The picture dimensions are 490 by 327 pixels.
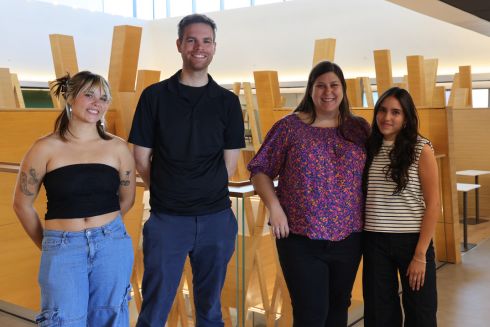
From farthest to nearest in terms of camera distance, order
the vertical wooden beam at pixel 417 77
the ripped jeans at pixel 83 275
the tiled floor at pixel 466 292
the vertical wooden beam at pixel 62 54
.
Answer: the vertical wooden beam at pixel 417 77
the vertical wooden beam at pixel 62 54
the tiled floor at pixel 466 292
the ripped jeans at pixel 83 275

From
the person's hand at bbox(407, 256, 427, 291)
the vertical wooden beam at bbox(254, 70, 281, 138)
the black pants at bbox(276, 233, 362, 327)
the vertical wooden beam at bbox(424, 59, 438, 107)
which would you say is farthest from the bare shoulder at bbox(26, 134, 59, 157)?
the vertical wooden beam at bbox(424, 59, 438, 107)

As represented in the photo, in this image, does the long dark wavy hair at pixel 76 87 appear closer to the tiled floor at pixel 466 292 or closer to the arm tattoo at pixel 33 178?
the arm tattoo at pixel 33 178

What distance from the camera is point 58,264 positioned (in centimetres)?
185

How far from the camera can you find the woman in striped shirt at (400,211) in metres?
2.13

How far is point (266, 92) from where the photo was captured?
18.5ft

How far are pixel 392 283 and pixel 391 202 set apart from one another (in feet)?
1.11

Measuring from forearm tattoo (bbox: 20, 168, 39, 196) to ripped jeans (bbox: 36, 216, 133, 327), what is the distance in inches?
7.0

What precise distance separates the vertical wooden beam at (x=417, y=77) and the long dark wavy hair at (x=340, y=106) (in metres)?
3.61

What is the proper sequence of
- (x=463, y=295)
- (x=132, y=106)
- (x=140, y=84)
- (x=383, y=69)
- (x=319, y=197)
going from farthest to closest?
(x=383, y=69), (x=140, y=84), (x=463, y=295), (x=132, y=106), (x=319, y=197)

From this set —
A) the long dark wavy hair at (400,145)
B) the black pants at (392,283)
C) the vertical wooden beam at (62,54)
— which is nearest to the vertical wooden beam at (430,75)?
the vertical wooden beam at (62,54)

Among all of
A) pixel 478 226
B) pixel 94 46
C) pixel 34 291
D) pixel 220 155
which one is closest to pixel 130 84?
pixel 34 291

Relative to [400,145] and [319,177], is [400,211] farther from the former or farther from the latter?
[319,177]

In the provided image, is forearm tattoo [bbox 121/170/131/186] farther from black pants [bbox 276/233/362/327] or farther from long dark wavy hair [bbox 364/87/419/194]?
long dark wavy hair [bbox 364/87/419/194]

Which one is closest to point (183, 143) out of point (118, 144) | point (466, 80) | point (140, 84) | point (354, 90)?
point (118, 144)
